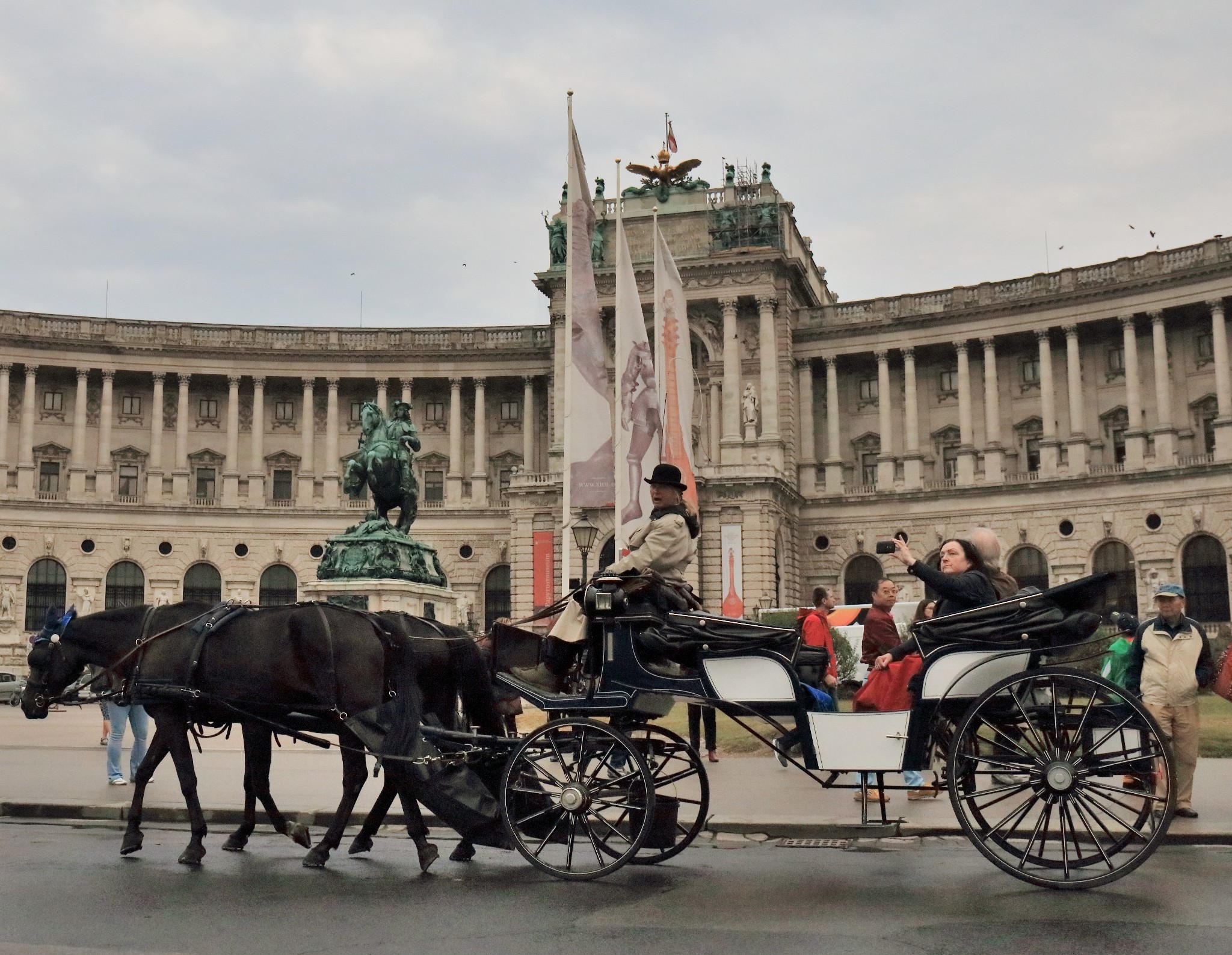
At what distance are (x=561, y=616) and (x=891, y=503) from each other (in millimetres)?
52202

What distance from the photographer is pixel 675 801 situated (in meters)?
9.62

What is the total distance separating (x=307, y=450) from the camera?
67.2 metres

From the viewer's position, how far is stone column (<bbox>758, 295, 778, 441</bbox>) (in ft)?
192

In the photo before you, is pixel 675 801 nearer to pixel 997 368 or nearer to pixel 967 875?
pixel 967 875

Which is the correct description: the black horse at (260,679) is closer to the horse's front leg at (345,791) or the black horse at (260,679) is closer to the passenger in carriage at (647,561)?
the horse's front leg at (345,791)

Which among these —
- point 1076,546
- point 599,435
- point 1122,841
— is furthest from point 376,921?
point 1076,546

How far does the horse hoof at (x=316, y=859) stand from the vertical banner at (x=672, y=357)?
1794cm

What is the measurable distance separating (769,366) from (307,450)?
82.2 feet

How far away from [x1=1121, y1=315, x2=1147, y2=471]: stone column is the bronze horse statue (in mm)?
35231

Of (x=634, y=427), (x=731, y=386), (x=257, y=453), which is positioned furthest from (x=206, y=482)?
(x=634, y=427)

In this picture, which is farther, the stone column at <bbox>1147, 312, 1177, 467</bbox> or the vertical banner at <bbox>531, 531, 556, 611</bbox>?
the vertical banner at <bbox>531, 531, 556, 611</bbox>

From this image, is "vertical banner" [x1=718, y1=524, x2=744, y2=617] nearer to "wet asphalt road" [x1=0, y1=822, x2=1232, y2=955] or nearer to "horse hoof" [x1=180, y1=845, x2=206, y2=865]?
"wet asphalt road" [x1=0, y1=822, x2=1232, y2=955]

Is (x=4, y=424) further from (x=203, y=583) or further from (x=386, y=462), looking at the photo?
(x=386, y=462)

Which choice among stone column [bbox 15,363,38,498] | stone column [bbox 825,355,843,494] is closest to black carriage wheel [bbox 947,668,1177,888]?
stone column [bbox 825,355,843,494]
